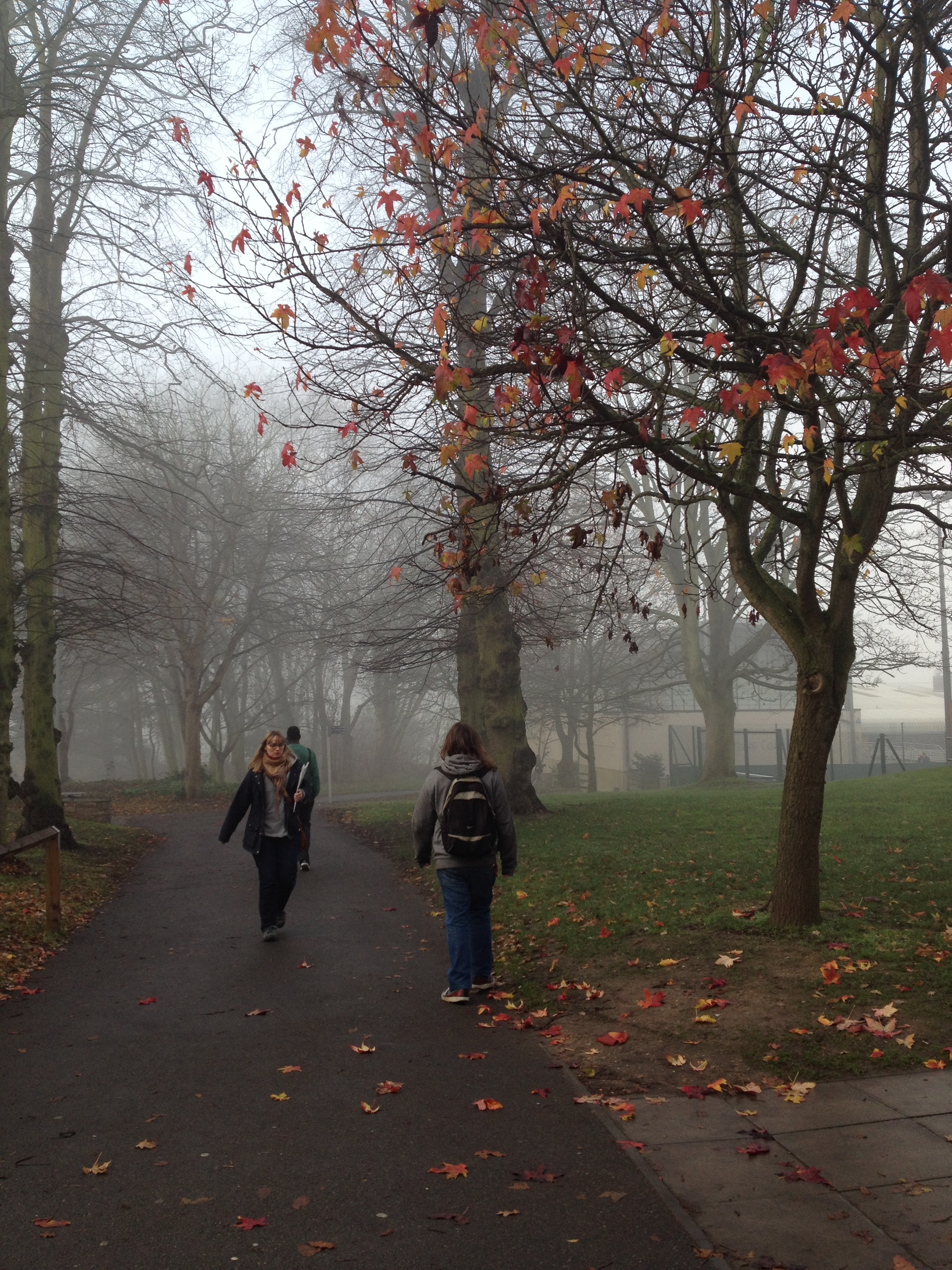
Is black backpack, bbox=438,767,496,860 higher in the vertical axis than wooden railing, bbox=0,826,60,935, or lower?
higher

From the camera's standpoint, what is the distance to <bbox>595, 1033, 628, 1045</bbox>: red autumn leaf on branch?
19.6 feet

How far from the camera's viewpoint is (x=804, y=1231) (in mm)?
3688

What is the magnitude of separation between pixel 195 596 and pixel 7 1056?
46.2 ft

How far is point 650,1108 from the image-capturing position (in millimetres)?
4965

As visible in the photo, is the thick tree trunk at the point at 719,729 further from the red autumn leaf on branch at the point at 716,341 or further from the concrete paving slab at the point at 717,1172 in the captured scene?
the concrete paving slab at the point at 717,1172

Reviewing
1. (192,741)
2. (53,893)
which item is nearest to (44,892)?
(53,893)

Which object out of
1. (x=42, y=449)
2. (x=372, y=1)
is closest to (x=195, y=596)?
(x=42, y=449)

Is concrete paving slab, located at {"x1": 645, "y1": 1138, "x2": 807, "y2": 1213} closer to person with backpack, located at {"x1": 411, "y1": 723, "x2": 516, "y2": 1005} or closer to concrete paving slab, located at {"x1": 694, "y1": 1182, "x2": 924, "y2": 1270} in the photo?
concrete paving slab, located at {"x1": 694, "y1": 1182, "x2": 924, "y2": 1270}

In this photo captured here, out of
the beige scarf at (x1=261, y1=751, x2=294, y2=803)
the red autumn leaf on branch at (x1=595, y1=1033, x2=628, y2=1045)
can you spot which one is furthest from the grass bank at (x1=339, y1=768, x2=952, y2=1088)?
the beige scarf at (x1=261, y1=751, x2=294, y2=803)

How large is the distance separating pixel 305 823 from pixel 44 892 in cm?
320

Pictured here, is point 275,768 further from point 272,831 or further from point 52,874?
point 52,874

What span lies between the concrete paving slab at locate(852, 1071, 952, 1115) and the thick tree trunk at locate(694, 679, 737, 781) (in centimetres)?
2450

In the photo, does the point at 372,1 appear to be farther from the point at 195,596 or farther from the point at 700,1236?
the point at 195,596

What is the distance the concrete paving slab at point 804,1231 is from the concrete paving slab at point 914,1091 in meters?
1.02
